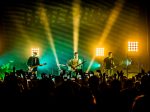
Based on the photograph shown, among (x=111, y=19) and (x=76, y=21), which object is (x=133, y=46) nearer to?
(x=111, y=19)

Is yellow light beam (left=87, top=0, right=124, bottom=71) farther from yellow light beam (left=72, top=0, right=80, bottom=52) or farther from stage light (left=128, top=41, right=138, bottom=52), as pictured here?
stage light (left=128, top=41, right=138, bottom=52)

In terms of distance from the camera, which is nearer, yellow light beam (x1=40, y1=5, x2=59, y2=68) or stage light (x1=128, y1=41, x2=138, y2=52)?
yellow light beam (x1=40, y1=5, x2=59, y2=68)

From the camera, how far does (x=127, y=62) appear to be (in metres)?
23.4

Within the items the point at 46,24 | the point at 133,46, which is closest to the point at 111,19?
the point at 133,46

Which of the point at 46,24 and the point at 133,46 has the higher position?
the point at 46,24

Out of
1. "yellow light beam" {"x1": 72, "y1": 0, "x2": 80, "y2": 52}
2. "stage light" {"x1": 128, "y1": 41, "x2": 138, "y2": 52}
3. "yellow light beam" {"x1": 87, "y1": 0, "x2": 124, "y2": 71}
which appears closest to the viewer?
"yellow light beam" {"x1": 72, "y1": 0, "x2": 80, "y2": 52}

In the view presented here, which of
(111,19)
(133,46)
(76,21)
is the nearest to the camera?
(76,21)

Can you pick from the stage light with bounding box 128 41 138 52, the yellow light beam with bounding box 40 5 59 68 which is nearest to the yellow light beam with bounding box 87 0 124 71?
the stage light with bounding box 128 41 138 52

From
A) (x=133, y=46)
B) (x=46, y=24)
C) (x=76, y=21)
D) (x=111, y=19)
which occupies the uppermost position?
(x=111, y=19)

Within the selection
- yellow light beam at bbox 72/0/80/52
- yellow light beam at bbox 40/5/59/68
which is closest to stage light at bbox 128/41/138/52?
yellow light beam at bbox 72/0/80/52

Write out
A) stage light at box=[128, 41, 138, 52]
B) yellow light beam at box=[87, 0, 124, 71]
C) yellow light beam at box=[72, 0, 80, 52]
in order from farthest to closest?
stage light at box=[128, 41, 138, 52], yellow light beam at box=[87, 0, 124, 71], yellow light beam at box=[72, 0, 80, 52]

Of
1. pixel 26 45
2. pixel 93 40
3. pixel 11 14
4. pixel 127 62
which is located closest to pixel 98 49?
pixel 93 40

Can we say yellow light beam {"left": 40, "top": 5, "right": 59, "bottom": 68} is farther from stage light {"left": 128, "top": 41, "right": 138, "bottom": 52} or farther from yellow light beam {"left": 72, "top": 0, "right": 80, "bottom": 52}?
stage light {"left": 128, "top": 41, "right": 138, "bottom": 52}

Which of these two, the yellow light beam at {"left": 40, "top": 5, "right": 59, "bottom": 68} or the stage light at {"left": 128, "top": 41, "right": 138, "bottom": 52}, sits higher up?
the yellow light beam at {"left": 40, "top": 5, "right": 59, "bottom": 68}
